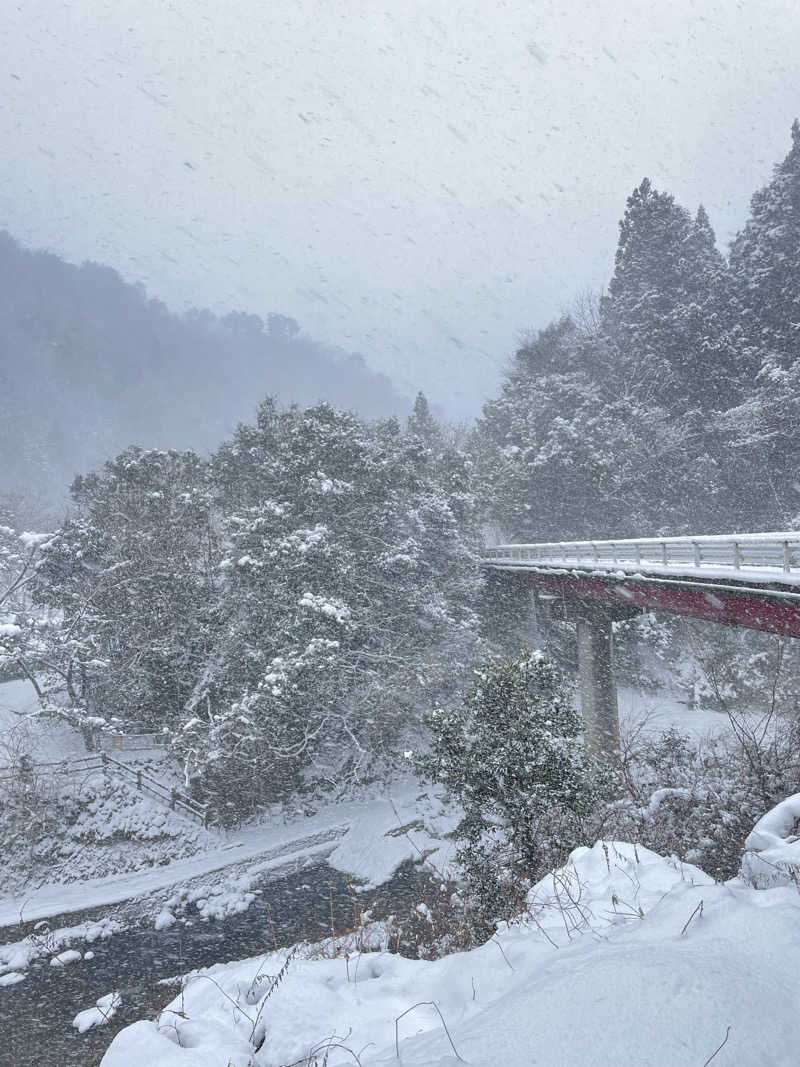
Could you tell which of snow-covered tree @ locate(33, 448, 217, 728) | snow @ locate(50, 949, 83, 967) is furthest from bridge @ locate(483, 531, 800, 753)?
snow-covered tree @ locate(33, 448, 217, 728)

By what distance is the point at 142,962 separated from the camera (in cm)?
1319

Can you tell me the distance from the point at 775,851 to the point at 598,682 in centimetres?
1899

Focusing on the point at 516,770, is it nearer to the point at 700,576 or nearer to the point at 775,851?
the point at 775,851

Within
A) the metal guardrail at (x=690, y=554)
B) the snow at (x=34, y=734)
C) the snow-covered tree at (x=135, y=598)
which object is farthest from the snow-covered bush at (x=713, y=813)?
the snow at (x=34, y=734)

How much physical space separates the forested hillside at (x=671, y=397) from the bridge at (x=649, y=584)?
323 inches

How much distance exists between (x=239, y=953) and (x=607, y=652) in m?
16.9

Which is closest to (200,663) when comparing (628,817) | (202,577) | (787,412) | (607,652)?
(202,577)

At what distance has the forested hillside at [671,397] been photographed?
98.0ft

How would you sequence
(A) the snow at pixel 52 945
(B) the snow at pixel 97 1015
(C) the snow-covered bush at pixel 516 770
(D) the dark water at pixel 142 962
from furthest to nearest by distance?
(A) the snow at pixel 52 945, (B) the snow at pixel 97 1015, (D) the dark water at pixel 142 962, (C) the snow-covered bush at pixel 516 770

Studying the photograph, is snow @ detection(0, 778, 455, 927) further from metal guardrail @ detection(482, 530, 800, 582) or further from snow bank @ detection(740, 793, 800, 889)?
snow bank @ detection(740, 793, 800, 889)

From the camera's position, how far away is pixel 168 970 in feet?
41.8

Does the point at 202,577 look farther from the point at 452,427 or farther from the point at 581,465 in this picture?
the point at 452,427

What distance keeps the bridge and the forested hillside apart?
26.9ft

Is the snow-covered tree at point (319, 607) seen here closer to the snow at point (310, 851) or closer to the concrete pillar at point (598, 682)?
the snow at point (310, 851)
